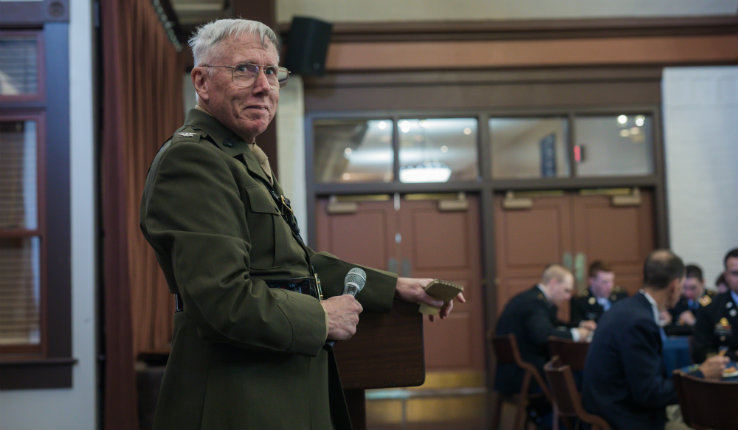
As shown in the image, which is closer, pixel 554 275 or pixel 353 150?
pixel 554 275

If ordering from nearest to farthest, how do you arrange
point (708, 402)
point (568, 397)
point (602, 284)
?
point (708, 402) → point (568, 397) → point (602, 284)

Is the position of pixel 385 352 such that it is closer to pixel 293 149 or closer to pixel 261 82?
pixel 261 82

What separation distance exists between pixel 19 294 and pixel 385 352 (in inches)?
122

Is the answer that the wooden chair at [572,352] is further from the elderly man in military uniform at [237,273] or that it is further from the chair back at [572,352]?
the elderly man in military uniform at [237,273]

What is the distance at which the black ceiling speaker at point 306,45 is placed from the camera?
7.87m

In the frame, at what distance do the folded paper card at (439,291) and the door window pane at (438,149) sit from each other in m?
6.62

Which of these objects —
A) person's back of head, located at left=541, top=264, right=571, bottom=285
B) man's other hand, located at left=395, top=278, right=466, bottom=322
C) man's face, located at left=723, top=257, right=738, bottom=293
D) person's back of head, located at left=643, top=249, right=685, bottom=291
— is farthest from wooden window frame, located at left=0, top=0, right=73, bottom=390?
man's face, located at left=723, top=257, right=738, bottom=293

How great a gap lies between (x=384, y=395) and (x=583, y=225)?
8.59ft

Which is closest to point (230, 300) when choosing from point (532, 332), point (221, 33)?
point (221, 33)

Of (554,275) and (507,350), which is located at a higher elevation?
(554,275)

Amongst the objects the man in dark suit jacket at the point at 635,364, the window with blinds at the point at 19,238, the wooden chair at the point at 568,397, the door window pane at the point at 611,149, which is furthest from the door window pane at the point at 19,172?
the door window pane at the point at 611,149

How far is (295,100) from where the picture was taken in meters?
8.15

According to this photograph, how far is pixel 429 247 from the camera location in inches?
333

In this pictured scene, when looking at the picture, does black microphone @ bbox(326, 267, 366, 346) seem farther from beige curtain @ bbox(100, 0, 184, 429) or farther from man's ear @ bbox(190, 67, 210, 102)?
beige curtain @ bbox(100, 0, 184, 429)
